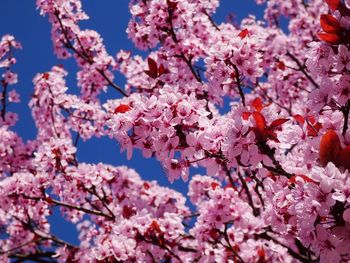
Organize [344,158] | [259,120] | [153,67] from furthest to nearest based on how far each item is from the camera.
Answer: [153,67], [259,120], [344,158]

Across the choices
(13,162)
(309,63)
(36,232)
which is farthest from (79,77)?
(309,63)

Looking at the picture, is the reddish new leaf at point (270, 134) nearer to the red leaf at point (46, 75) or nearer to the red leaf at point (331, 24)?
the red leaf at point (331, 24)

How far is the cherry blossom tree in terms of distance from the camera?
2334 millimetres

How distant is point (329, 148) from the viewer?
2.18 m

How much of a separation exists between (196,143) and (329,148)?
87 centimetres

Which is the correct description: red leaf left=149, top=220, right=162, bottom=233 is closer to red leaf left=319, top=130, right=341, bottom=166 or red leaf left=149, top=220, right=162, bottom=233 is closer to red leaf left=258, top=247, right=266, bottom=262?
red leaf left=258, top=247, right=266, bottom=262

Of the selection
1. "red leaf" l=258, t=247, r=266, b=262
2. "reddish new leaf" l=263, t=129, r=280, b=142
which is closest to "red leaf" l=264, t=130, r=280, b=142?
"reddish new leaf" l=263, t=129, r=280, b=142

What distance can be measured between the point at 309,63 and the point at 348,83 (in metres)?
0.28

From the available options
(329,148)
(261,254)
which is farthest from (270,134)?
(261,254)

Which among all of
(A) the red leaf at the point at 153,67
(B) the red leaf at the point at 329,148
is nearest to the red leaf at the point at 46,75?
(A) the red leaf at the point at 153,67

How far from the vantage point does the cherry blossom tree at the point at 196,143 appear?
2.33 meters

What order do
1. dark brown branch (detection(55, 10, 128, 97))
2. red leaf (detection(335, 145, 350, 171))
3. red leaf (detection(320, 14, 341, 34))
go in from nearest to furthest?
red leaf (detection(335, 145, 350, 171))
red leaf (detection(320, 14, 341, 34))
dark brown branch (detection(55, 10, 128, 97))

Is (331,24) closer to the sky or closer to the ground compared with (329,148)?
closer to the sky

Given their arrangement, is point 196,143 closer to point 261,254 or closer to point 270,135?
point 270,135
